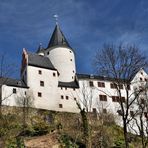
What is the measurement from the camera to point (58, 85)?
209 ft

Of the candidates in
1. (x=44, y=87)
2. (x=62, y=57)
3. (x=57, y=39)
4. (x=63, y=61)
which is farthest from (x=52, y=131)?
(x=57, y=39)

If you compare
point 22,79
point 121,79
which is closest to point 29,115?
point 22,79

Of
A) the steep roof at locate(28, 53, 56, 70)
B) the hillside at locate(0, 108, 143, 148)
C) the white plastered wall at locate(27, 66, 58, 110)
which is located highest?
the steep roof at locate(28, 53, 56, 70)

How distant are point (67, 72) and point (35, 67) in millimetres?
7041

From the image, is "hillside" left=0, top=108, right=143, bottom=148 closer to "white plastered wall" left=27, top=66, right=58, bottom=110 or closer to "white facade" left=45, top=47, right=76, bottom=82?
"white plastered wall" left=27, top=66, right=58, bottom=110

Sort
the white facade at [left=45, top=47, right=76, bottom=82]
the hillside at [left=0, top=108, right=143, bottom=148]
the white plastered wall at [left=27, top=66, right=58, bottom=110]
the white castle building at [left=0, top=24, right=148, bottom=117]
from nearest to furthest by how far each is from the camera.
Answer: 1. the hillside at [left=0, top=108, right=143, bottom=148]
2. the white castle building at [left=0, top=24, right=148, bottom=117]
3. the white plastered wall at [left=27, top=66, right=58, bottom=110]
4. the white facade at [left=45, top=47, right=76, bottom=82]

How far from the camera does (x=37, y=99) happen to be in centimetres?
5941

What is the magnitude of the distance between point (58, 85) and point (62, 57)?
7.06m

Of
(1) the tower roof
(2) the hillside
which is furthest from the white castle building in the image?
(2) the hillside

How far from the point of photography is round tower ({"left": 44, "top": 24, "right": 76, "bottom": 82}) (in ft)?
218

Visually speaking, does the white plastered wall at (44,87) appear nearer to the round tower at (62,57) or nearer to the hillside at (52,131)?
the hillside at (52,131)

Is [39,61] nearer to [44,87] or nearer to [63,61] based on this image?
[63,61]

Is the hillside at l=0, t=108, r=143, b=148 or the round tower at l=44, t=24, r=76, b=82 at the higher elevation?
the round tower at l=44, t=24, r=76, b=82

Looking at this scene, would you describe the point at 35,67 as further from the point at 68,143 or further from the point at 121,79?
the point at 121,79
